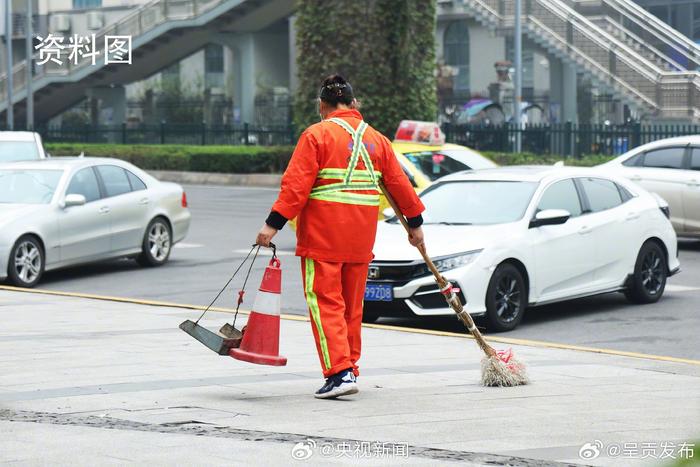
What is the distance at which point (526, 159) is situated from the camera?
3306 centimetres

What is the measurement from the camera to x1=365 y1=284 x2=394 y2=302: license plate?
480 inches

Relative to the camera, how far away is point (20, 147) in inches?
837

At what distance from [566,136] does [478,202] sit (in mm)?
20987

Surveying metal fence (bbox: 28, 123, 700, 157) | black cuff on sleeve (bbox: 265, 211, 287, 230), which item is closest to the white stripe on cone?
black cuff on sleeve (bbox: 265, 211, 287, 230)

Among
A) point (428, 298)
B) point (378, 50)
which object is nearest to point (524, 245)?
point (428, 298)

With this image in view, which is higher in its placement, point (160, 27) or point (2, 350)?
point (160, 27)

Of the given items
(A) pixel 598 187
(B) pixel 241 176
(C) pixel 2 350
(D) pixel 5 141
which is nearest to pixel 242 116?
(B) pixel 241 176

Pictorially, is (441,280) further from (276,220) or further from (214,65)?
(214,65)

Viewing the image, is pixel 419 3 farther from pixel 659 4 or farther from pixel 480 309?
pixel 659 4

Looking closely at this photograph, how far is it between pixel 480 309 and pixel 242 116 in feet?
134

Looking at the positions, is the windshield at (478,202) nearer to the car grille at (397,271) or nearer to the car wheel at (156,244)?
the car grille at (397,271)

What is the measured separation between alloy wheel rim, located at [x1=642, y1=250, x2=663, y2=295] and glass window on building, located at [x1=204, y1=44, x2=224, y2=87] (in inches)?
2163

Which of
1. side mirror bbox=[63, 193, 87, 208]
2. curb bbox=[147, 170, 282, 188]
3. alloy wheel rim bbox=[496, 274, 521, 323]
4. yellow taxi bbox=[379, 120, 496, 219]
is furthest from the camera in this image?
curb bbox=[147, 170, 282, 188]

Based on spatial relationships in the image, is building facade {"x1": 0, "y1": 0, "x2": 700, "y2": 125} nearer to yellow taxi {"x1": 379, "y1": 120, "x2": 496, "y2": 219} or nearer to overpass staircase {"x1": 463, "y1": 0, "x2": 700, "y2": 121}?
overpass staircase {"x1": 463, "y1": 0, "x2": 700, "y2": 121}
